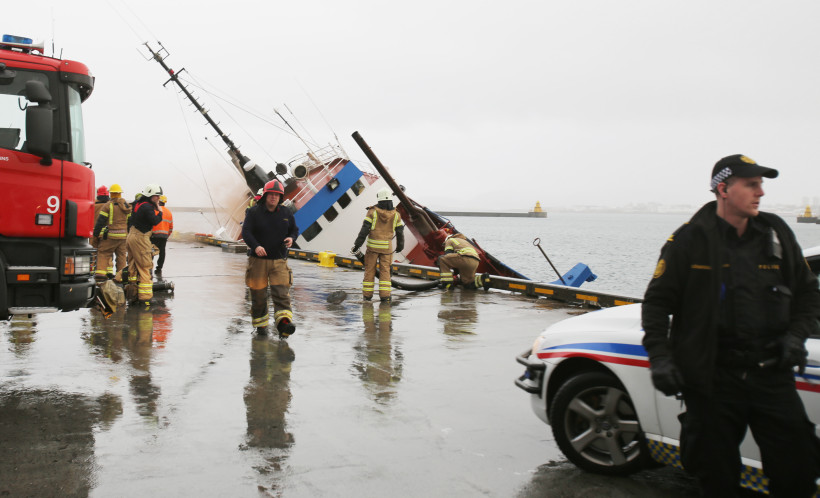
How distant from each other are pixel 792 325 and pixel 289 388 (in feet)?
14.1

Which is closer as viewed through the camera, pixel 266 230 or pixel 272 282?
pixel 266 230

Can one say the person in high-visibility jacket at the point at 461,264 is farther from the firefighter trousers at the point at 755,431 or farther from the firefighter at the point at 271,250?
the firefighter trousers at the point at 755,431

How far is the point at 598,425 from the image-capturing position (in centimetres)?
428

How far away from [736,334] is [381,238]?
9166mm

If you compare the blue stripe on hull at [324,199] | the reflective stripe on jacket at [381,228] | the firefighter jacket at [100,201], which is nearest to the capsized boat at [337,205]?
the blue stripe on hull at [324,199]

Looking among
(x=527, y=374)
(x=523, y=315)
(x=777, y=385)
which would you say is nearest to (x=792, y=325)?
(x=777, y=385)

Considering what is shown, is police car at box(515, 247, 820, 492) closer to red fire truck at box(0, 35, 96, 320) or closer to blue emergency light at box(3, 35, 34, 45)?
red fire truck at box(0, 35, 96, 320)

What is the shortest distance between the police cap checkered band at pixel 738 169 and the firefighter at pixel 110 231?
10.8 m

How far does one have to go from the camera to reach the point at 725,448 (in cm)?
313

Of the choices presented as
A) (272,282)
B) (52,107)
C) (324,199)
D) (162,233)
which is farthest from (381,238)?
(324,199)

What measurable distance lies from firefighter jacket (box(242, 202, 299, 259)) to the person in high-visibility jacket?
5.69 m

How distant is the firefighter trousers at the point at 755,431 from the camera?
121 inches

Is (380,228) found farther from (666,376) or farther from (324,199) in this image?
(324,199)

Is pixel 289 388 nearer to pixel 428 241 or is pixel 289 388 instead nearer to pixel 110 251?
pixel 110 251
